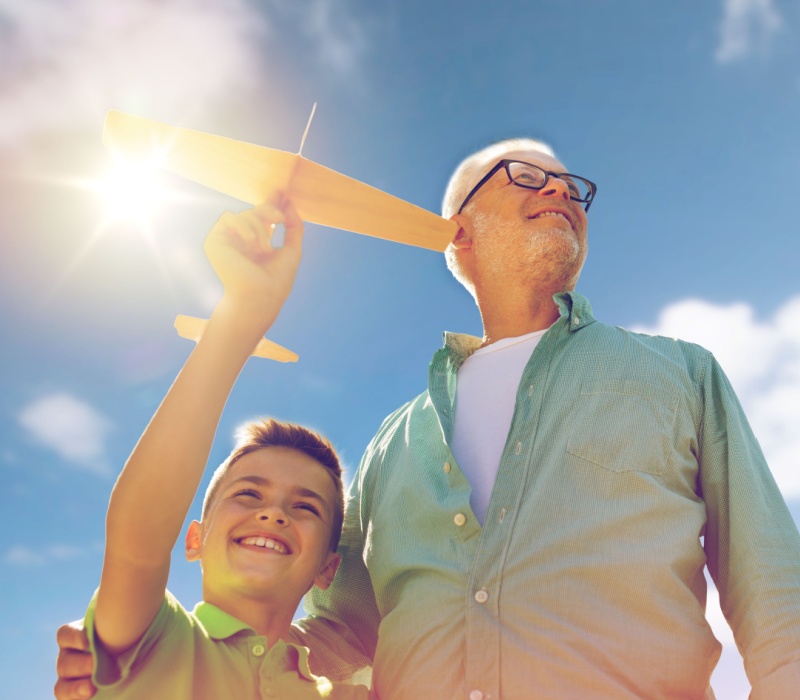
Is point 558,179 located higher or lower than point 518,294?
higher

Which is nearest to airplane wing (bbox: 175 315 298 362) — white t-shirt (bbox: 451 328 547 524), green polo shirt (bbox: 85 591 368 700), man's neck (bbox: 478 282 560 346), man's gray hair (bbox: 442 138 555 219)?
white t-shirt (bbox: 451 328 547 524)

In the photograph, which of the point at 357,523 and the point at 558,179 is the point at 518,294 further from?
the point at 357,523

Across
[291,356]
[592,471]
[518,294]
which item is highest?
[518,294]

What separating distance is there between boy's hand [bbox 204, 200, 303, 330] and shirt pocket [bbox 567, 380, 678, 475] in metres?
1.36

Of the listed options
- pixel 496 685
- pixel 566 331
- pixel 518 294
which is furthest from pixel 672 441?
pixel 518 294

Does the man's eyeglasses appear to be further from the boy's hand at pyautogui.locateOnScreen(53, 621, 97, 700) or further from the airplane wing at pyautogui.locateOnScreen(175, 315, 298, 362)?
the boy's hand at pyautogui.locateOnScreen(53, 621, 97, 700)

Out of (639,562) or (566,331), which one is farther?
(566,331)

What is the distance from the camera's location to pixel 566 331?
11.3ft

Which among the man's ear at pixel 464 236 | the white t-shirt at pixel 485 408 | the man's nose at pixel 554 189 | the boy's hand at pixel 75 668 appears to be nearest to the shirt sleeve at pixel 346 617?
the white t-shirt at pixel 485 408

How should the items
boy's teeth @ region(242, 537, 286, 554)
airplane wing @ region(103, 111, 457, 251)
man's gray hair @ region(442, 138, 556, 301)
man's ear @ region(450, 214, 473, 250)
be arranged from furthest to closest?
man's gray hair @ region(442, 138, 556, 301)
man's ear @ region(450, 214, 473, 250)
airplane wing @ region(103, 111, 457, 251)
boy's teeth @ region(242, 537, 286, 554)

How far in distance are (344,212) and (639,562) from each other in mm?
2137

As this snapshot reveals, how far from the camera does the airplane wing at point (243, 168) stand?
3172 mm

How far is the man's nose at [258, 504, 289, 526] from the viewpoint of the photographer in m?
3.05

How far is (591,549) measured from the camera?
101 inches
